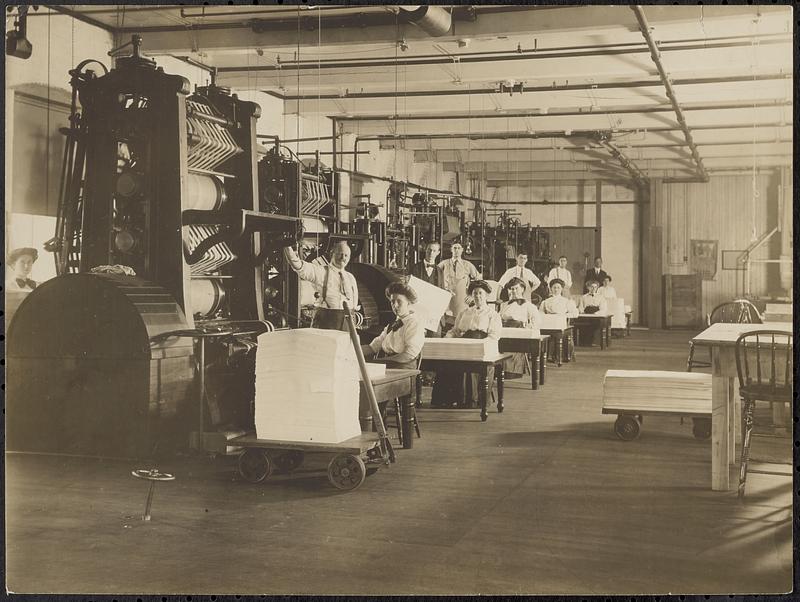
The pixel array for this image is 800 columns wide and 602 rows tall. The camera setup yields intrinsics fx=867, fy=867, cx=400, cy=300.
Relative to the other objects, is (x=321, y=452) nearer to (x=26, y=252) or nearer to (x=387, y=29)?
(x=26, y=252)

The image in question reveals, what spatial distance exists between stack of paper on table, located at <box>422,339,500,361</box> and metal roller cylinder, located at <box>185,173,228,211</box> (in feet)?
8.71

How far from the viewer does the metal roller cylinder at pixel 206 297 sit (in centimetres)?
677

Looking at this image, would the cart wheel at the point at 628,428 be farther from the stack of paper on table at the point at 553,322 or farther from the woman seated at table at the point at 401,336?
the stack of paper on table at the point at 553,322

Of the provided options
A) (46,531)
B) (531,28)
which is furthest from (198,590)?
(531,28)

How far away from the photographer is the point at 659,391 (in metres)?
7.08

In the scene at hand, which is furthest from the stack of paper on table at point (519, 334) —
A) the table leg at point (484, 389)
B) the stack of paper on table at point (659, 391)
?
the stack of paper on table at point (659, 391)

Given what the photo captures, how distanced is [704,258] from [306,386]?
16.4 metres

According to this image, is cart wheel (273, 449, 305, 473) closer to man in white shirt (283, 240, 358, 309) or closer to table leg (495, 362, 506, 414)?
man in white shirt (283, 240, 358, 309)

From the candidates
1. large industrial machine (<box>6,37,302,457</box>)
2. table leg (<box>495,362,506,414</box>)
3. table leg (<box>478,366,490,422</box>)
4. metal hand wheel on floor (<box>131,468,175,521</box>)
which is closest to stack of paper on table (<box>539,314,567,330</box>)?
table leg (<box>495,362,506,414</box>)

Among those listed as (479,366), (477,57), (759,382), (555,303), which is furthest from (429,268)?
(759,382)

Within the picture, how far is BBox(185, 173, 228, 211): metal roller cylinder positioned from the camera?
21.7ft

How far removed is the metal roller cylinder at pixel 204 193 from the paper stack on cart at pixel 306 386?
177 cm

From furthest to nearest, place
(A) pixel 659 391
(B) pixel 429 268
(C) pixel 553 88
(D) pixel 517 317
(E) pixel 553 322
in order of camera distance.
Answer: (B) pixel 429 268
(E) pixel 553 322
(C) pixel 553 88
(D) pixel 517 317
(A) pixel 659 391

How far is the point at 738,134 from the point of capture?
52.7 ft
